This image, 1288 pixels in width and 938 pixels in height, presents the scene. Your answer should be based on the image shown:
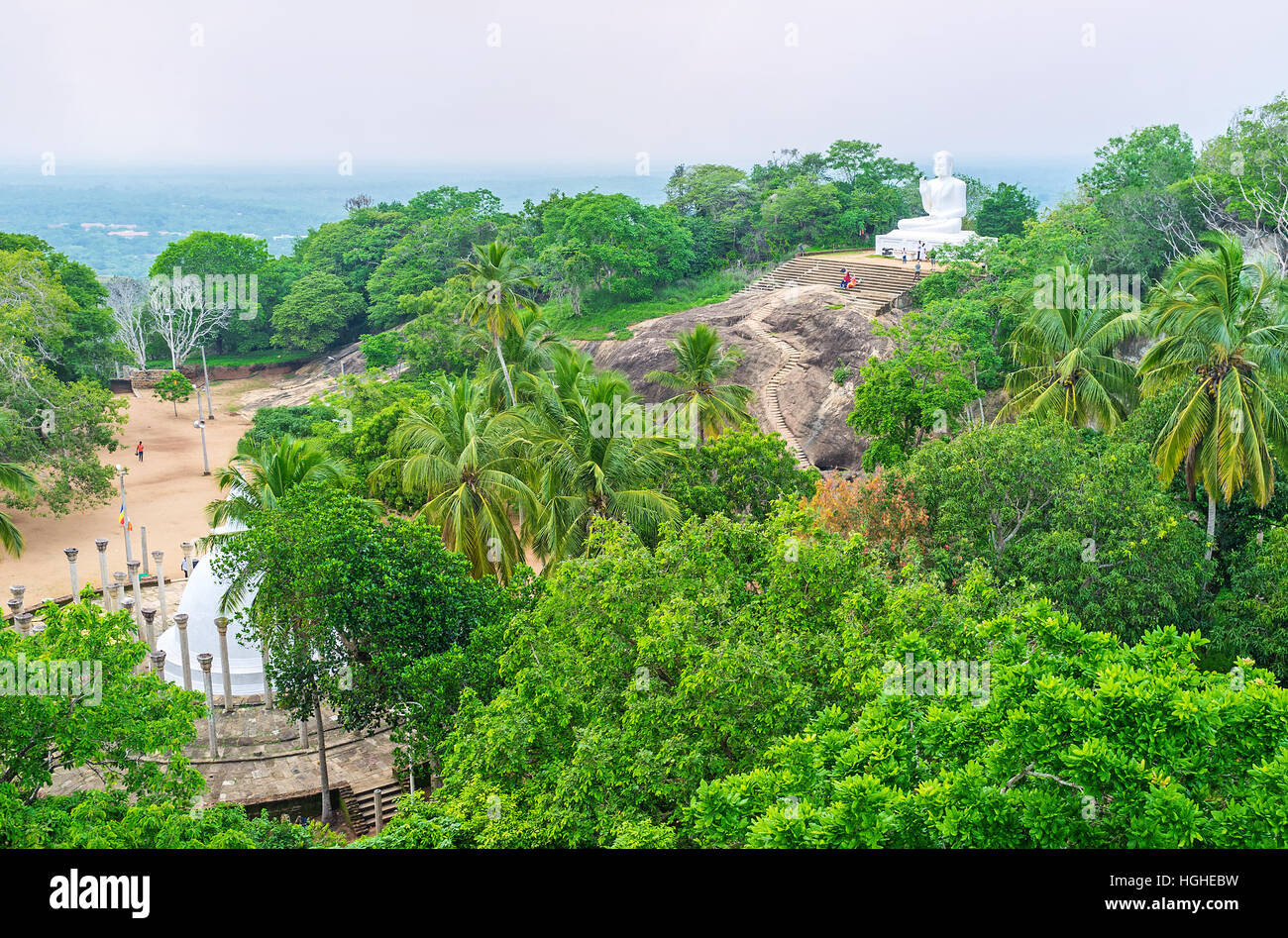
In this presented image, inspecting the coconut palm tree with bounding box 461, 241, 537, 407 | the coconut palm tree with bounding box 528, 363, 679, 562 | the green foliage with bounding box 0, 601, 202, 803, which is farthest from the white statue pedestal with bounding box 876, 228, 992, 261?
the green foliage with bounding box 0, 601, 202, 803

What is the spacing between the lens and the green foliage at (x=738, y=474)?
2402cm

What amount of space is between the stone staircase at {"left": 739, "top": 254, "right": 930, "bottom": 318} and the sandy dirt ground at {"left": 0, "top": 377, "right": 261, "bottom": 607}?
28.8 meters

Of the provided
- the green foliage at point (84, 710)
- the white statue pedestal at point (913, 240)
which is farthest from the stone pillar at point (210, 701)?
the white statue pedestal at point (913, 240)

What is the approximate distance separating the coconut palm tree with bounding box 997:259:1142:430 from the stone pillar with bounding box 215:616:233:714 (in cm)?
2055

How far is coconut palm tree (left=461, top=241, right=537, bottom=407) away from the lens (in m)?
31.2

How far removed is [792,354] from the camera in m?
44.6

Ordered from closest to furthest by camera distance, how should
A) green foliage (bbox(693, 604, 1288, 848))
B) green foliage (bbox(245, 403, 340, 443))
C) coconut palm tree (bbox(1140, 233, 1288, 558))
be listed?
1. green foliage (bbox(693, 604, 1288, 848))
2. coconut palm tree (bbox(1140, 233, 1288, 558))
3. green foliage (bbox(245, 403, 340, 443))

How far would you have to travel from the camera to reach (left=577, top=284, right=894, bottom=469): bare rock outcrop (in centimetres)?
4006

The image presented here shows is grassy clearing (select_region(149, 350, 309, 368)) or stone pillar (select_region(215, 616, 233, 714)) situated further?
grassy clearing (select_region(149, 350, 309, 368))

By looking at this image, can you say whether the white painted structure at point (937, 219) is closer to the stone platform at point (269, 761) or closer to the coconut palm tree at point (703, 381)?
the coconut palm tree at point (703, 381)

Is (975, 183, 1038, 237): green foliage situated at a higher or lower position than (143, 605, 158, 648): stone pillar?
higher

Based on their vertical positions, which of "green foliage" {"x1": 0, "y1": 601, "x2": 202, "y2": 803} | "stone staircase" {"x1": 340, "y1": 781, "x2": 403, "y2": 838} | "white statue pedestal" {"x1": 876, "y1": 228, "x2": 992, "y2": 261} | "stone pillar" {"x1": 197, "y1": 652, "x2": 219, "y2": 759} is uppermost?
"white statue pedestal" {"x1": 876, "y1": 228, "x2": 992, "y2": 261}

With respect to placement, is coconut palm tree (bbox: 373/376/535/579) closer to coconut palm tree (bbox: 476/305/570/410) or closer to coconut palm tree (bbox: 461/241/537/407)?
coconut palm tree (bbox: 461/241/537/407)

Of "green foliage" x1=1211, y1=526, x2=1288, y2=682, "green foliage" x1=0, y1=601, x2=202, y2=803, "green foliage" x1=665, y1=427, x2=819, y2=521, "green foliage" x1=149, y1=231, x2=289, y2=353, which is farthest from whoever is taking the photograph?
"green foliage" x1=149, y1=231, x2=289, y2=353
